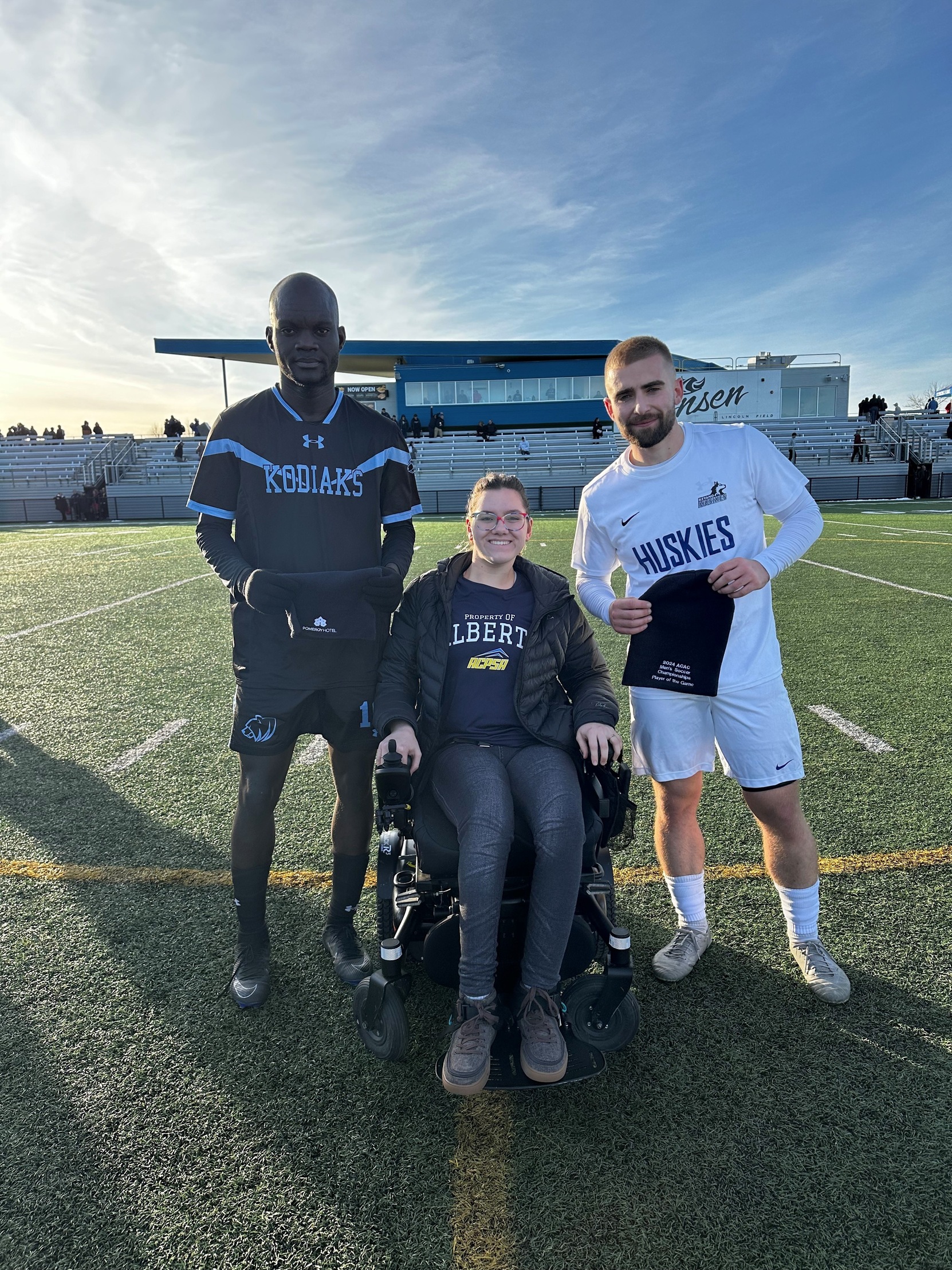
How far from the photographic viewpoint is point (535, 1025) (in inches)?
74.9

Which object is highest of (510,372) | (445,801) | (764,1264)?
(510,372)

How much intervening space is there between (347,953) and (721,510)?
186 centimetres

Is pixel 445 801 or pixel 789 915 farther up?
pixel 445 801

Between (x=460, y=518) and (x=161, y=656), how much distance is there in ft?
57.9

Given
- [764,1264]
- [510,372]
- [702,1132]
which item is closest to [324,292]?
[702,1132]

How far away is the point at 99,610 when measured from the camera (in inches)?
349

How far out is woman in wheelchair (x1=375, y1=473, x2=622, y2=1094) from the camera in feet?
6.33

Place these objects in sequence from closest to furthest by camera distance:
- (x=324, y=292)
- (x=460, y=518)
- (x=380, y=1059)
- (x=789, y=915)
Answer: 1. (x=380, y=1059)
2. (x=324, y=292)
3. (x=789, y=915)
4. (x=460, y=518)

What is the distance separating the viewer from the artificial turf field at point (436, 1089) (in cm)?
154

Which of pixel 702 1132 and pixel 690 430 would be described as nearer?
pixel 702 1132

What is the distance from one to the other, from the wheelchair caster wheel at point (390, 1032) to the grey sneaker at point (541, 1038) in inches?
12.1

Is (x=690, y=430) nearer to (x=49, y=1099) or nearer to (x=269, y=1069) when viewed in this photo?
(x=269, y=1069)

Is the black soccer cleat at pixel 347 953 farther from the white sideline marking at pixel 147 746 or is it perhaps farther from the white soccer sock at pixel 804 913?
the white sideline marking at pixel 147 746

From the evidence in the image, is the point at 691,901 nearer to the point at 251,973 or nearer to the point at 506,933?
the point at 506,933
